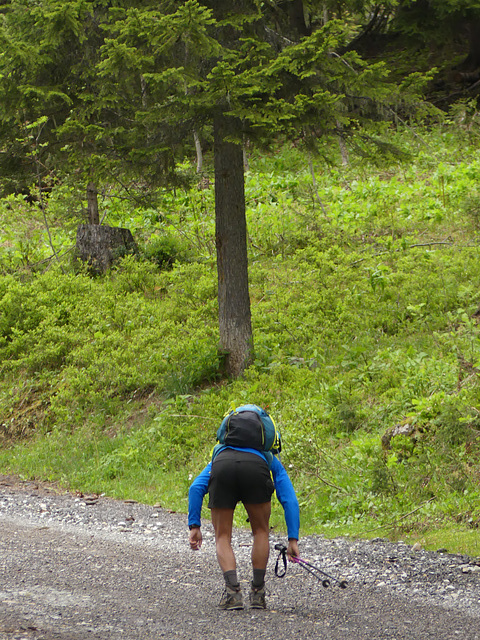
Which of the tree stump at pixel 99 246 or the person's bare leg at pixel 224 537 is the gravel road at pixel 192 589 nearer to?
the person's bare leg at pixel 224 537

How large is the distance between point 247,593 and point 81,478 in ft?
17.1

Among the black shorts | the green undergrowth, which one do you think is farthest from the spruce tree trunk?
the black shorts

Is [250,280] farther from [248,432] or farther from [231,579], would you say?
[231,579]

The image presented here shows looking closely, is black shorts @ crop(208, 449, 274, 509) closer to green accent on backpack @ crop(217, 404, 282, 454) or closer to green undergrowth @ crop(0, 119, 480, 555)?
green accent on backpack @ crop(217, 404, 282, 454)

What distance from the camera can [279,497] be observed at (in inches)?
199

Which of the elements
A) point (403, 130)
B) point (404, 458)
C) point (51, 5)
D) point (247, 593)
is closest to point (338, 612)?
point (247, 593)

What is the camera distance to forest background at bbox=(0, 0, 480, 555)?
855 cm

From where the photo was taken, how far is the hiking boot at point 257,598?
511cm

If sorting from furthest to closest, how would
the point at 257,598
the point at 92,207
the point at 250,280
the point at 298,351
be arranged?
the point at 92,207, the point at 250,280, the point at 298,351, the point at 257,598

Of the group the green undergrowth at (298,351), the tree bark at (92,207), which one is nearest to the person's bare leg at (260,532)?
the green undergrowth at (298,351)

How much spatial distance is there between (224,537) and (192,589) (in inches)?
43.1

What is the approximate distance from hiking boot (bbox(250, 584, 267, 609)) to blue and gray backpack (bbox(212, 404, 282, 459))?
97 cm

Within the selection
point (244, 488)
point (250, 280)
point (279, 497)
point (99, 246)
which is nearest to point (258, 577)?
point (279, 497)

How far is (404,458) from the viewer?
27.4ft
